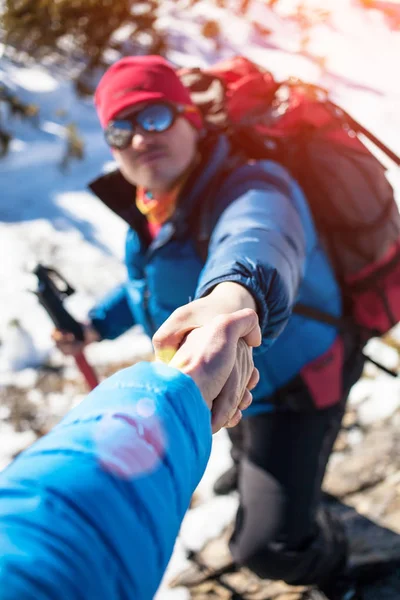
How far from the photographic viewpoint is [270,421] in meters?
1.88

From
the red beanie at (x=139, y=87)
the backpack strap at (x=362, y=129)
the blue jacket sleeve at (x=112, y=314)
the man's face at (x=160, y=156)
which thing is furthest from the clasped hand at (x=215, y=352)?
the blue jacket sleeve at (x=112, y=314)

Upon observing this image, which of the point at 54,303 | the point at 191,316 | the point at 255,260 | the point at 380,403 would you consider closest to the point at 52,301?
the point at 54,303

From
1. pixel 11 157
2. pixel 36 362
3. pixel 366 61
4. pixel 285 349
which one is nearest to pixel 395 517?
pixel 285 349

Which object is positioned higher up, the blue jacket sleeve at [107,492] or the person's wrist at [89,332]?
the blue jacket sleeve at [107,492]

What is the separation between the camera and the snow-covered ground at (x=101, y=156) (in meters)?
3.73

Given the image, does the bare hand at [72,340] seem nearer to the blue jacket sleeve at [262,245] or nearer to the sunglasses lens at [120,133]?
the sunglasses lens at [120,133]

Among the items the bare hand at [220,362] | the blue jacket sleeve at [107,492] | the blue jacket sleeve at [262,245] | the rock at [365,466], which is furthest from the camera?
the rock at [365,466]

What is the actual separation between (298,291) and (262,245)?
0.35 metres

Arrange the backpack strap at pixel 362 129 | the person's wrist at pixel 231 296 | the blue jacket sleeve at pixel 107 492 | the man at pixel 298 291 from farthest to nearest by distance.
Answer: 1. the backpack strap at pixel 362 129
2. the man at pixel 298 291
3. the person's wrist at pixel 231 296
4. the blue jacket sleeve at pixel 107 492

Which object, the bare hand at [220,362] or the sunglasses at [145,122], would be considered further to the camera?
the sunglasses at [145,122]

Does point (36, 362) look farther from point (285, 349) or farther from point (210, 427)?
point (210, 427)

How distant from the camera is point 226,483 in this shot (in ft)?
8.81

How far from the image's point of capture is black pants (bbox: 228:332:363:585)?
73.0 inches

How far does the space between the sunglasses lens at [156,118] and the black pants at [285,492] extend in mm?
1104
